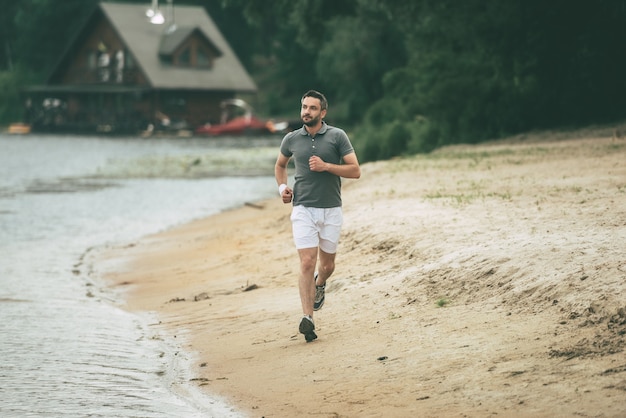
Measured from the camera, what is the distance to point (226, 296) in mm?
14430

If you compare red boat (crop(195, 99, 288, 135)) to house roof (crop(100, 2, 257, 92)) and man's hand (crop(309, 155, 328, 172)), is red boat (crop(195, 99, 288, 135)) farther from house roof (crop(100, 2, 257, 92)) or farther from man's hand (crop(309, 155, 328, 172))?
man's hand (crop(309, 155, 328, 172))

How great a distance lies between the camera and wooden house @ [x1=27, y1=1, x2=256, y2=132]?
263ft

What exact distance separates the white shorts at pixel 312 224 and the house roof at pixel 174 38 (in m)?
68.3

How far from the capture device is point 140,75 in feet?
267

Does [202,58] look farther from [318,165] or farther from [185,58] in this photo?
[318,165]

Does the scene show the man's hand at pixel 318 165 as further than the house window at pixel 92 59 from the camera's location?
No

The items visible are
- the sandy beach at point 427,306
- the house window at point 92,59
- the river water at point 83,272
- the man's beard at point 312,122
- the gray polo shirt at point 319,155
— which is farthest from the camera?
the house window at point 92,59

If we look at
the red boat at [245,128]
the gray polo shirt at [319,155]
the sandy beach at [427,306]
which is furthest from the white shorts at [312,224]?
the red boat at [245,128]

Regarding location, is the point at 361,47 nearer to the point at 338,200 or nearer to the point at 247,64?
the point at 247,64

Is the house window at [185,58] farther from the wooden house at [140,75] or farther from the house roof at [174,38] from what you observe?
the house roof at [174,38]

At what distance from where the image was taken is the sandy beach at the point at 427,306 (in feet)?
28.2

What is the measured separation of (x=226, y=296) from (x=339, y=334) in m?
3.69

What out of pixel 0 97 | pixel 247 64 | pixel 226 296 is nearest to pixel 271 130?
pixel 247 64

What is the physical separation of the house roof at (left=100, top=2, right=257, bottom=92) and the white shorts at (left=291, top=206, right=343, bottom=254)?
6830 centimetres
